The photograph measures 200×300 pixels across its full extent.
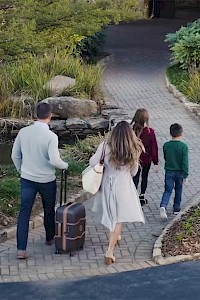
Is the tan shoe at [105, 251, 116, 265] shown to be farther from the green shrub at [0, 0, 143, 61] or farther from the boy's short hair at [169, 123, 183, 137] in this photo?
the green shrub at [0, 0, 143, 61]

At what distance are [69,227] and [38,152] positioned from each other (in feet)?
2.86

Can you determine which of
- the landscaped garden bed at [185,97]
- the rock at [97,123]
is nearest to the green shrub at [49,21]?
the landscaped garden bed at [185,97]

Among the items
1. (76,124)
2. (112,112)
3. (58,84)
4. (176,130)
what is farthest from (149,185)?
(58,84)

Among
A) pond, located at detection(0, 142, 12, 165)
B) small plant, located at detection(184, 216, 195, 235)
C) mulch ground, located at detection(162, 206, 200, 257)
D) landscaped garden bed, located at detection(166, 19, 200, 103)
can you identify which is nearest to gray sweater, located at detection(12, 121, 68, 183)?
mulch ground, located at detection(162, 206, 200, 257)

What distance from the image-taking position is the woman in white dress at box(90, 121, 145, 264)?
23.2 ft

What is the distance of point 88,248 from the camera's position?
7.76 meters

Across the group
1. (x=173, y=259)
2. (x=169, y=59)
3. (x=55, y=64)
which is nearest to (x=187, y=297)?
(x=173, y=259)

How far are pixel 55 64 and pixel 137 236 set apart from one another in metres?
8.78

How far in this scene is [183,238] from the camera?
7.60m

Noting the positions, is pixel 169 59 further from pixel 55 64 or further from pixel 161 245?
pixel 161 245

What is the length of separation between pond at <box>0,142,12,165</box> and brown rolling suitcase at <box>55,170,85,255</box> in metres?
4.72

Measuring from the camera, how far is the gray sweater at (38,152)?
7105mm

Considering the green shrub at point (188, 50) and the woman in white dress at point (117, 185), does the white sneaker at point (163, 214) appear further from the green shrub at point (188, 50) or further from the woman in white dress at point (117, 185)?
the green shrub at point (188, 50)

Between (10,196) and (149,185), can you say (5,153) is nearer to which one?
(149,185)
